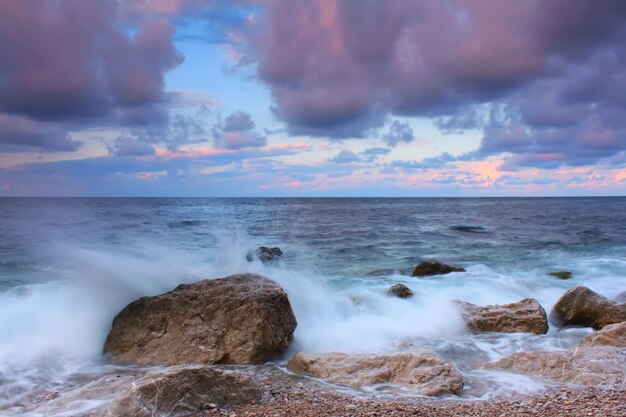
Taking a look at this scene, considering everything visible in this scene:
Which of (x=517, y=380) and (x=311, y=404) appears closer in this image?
(x=311, y=404)

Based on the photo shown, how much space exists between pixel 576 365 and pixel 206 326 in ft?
16.1

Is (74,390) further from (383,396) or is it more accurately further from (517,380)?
(517,380)

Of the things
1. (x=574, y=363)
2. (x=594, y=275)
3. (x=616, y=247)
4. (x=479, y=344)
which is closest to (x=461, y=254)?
(x=594, y=275)

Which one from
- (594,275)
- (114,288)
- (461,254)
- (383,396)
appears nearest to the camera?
(383,396)

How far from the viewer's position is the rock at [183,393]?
455 centimetres

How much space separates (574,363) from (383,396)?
8.38 ft

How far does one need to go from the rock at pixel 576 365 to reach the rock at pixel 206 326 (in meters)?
3.04

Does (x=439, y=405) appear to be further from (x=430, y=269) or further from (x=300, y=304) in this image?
(x=430, y=269)

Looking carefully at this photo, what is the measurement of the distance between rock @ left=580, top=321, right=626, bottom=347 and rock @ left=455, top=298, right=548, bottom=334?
1.35m

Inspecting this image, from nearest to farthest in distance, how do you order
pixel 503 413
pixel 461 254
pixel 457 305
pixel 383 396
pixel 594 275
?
1. pixel 503 413
2. pixel 383 396
3. pixel 457 305
4. pixel 594 275
5. pixel 461 254

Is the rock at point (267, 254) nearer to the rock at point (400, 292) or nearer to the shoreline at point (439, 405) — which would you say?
the rock at point (400, 292)

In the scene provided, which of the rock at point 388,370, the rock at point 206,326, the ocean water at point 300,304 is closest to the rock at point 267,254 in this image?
the ocean water at point 300,304

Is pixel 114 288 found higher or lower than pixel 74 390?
higher

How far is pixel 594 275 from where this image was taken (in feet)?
48.1
